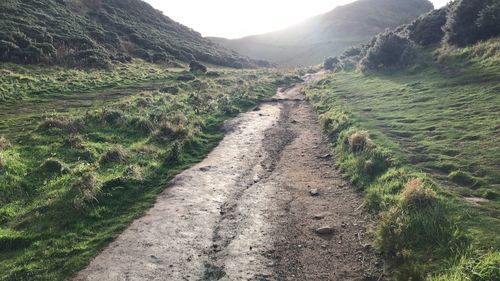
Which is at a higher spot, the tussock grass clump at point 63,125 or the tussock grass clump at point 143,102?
the tussock grass clump at point 63,125

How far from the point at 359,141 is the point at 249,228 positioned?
7.97m

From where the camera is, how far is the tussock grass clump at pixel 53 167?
16.0m

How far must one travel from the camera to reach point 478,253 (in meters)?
8.87

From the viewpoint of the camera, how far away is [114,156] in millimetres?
17781

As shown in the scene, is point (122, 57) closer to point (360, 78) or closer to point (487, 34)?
point (360, 78)

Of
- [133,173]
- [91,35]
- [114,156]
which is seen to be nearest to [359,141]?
[133,173]

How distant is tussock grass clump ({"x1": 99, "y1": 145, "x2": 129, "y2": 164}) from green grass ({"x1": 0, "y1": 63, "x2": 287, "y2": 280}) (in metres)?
0.04

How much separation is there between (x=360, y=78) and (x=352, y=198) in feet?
96.8

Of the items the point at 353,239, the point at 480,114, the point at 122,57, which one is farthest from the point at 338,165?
the point at 122,57

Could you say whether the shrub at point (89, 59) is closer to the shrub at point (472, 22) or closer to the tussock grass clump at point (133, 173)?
the tussock grass clump at point (133, 173)

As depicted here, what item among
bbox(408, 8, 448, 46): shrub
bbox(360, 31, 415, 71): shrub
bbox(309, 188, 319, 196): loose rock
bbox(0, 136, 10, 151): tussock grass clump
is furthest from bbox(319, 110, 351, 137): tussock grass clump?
bbox(408, 8, 448, 46): shrub

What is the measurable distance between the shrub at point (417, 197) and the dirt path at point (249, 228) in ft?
5.01

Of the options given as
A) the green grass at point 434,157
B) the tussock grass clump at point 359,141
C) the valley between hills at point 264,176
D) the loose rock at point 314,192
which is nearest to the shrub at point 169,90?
the valley between hills at point 264,176

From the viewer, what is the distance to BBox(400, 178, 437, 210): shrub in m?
11.5
